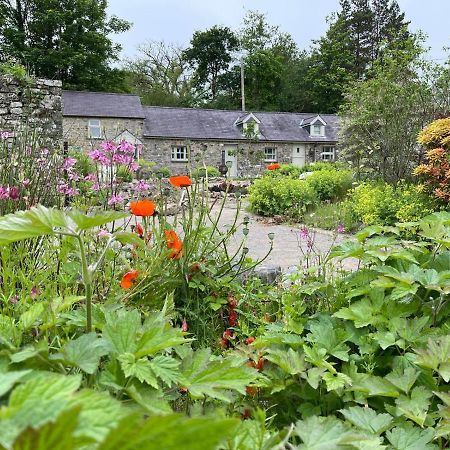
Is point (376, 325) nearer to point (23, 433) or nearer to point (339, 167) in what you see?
point (23, 433)

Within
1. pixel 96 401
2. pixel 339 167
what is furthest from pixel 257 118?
pixel 96 401

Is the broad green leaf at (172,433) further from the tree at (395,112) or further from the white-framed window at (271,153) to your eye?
the white-framed window at (271,153)

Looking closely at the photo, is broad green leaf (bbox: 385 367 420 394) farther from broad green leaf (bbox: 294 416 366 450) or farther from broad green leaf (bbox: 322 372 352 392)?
broad green leaf (bbox: 294 416 366 450)

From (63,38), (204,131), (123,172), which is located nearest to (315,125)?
(204,131)

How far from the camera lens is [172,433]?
0.37m

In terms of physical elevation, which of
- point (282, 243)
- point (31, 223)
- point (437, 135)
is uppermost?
point (437, 135)

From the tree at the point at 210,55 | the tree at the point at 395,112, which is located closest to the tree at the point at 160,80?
the tree at the point at 210,55

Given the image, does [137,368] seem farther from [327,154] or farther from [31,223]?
[327,154]

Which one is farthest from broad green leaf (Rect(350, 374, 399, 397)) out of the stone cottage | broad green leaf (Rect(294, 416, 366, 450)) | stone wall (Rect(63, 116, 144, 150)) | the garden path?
stone wall (Rect(63, 116, 144, 150))

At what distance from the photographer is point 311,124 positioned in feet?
95.3

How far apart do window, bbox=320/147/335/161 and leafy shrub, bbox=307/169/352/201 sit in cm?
1862

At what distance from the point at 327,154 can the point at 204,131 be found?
27.5 feet

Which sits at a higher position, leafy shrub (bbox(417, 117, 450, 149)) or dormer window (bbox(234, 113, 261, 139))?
dormer window (bbox(234, 113, 261, 139))

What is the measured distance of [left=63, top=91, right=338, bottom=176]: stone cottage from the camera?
24734 millimetres
